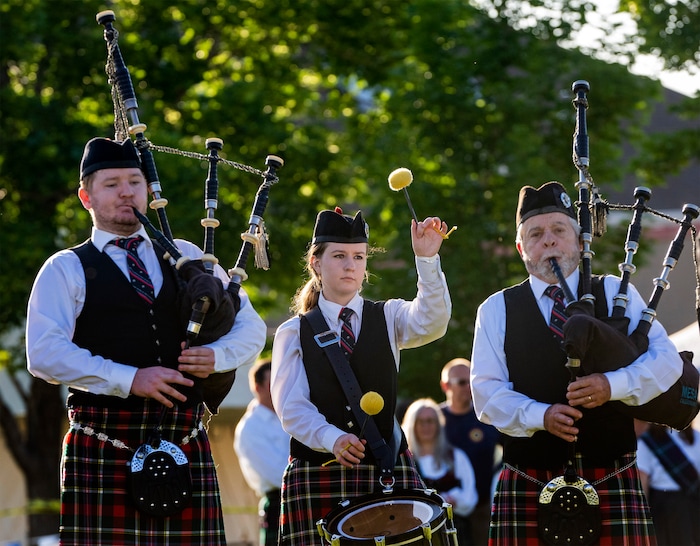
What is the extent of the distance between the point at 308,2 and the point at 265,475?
7326 millimetres

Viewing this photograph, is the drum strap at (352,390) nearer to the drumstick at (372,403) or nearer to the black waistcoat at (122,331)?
the drumstick at (372,403)

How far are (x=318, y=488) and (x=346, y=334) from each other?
55 centimetres

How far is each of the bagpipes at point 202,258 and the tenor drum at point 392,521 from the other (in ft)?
1.92

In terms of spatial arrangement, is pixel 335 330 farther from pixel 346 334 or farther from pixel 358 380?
pixel 358 380

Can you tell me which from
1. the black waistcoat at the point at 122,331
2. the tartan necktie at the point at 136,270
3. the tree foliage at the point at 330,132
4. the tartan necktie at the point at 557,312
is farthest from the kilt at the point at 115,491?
the tree foliage at the point at 330,132

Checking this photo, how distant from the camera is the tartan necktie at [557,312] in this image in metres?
4.32

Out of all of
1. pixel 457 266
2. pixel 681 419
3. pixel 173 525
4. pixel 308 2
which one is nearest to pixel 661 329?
pixel 681 419

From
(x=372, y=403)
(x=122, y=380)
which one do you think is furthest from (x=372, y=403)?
Result: (x=122, y=380)

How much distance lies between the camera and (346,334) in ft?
15.3

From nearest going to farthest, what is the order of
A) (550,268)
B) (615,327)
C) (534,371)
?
(615,327)
(534,371)
(550,268)

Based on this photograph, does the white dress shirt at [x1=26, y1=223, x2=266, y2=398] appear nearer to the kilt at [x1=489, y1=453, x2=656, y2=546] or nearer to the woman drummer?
the woman drummer

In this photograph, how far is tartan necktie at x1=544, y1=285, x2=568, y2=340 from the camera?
4.32 meters

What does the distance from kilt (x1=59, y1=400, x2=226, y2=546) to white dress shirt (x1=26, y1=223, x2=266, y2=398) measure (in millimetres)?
166

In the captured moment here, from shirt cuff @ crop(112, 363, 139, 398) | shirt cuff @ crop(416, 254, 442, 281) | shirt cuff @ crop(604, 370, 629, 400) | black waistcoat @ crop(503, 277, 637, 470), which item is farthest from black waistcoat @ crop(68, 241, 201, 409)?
shirt cuff @ crop(604, 370, 629, 400)
